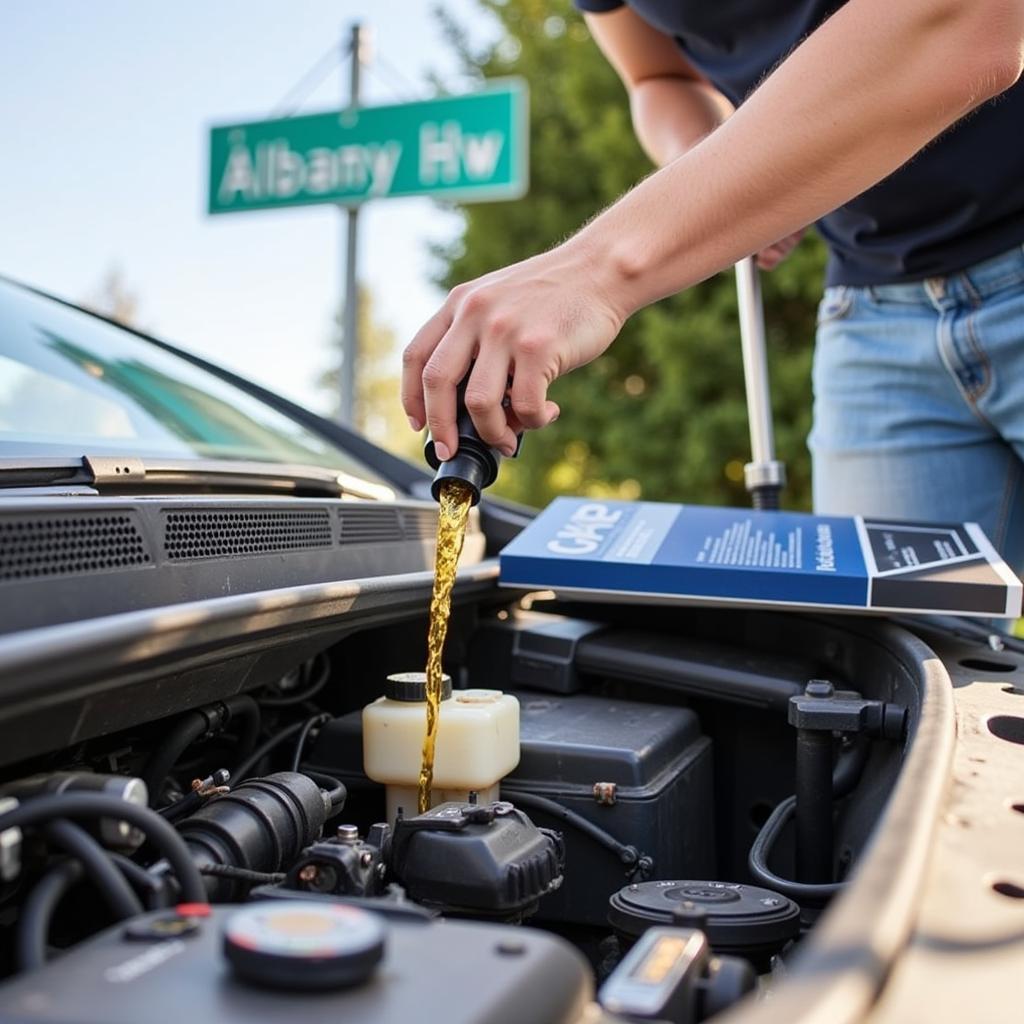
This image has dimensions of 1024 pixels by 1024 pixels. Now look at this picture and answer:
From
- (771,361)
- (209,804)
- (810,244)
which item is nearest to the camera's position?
(209,804)

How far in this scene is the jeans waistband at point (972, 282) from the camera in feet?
7.00

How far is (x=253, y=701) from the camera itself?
5.02ft

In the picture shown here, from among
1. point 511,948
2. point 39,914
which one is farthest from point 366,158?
point 511,948

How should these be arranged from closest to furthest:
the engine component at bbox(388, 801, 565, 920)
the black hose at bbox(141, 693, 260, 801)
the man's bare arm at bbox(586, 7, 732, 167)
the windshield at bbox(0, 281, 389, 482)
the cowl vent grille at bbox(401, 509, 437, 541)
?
1. the engine component at bbox(388, 801, 565, 920)
2. the black hose at bbox(141, 693, 260, 801)
3. the windshield at bbox(0, 281, 389, 482)
4. the cowl vent grille at bbox(401, 509, 437, 541)
5. the man's bare arm at bbox(586, 7, 732, 167)

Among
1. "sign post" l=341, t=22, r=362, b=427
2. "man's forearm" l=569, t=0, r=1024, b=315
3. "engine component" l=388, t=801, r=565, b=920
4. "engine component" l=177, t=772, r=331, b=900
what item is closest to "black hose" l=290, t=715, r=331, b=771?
"engine component" l=177, t=772, r=331, b=900

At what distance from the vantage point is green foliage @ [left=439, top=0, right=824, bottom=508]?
10.7 m

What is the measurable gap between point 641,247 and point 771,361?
9.43m

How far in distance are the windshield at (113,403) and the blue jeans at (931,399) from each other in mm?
967

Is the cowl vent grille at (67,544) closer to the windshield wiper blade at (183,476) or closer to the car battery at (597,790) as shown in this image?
the windshield wiper blade at (183,476)

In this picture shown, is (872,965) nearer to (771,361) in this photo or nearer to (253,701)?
(253,701)

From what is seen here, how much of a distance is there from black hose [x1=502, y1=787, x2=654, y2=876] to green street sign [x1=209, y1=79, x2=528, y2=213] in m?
3.95

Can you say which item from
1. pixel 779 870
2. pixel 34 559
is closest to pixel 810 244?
pixel 779 870

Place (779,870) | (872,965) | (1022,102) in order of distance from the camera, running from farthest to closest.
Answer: (1022,102) < (779,870) < (872,965)

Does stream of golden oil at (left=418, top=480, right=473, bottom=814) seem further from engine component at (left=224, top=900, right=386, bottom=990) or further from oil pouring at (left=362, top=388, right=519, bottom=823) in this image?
engine component at (left=224, top=900, right=386, bottom=990)
